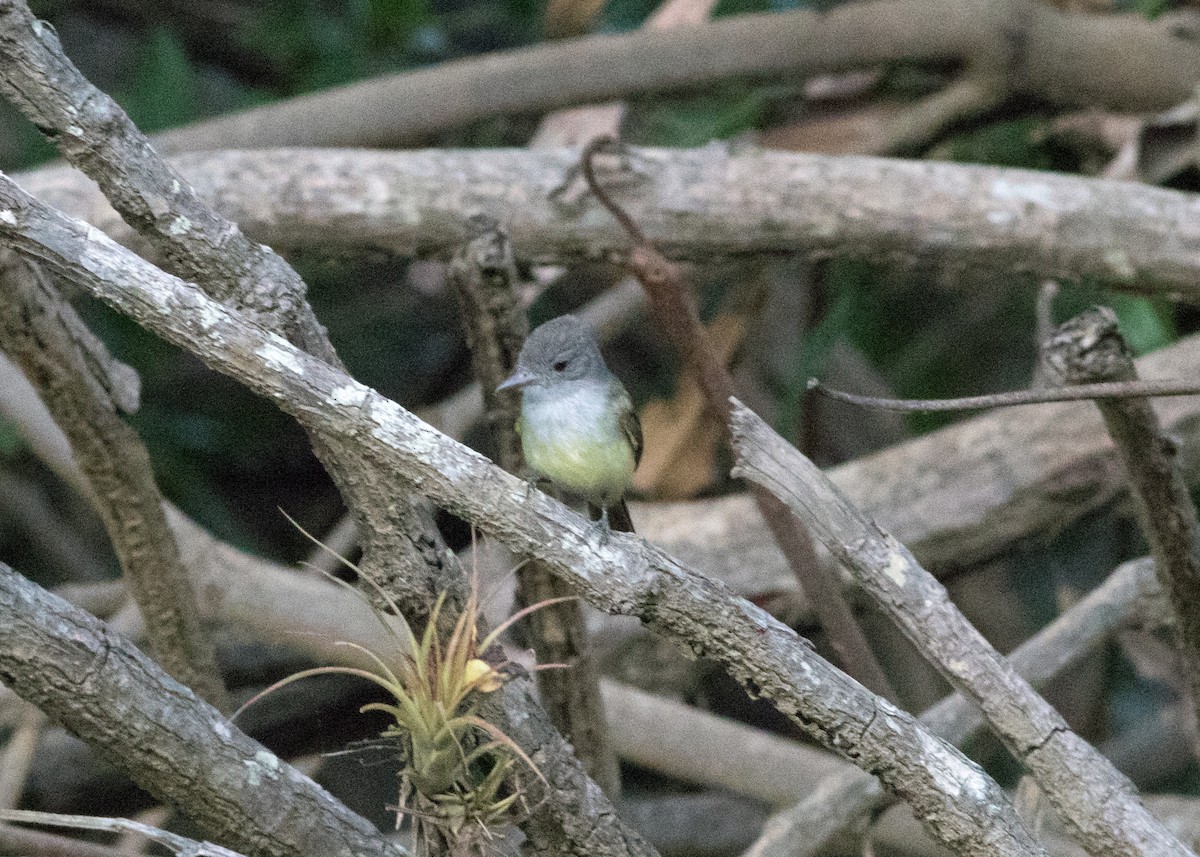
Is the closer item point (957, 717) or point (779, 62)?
point (957, 717)

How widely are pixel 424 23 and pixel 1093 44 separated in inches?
118

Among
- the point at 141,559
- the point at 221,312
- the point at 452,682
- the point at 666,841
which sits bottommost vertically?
the point at 452,682

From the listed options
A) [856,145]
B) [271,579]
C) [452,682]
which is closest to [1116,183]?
[856,145]

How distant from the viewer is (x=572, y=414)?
3.22 meters

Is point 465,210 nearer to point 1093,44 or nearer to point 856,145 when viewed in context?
point 856,145

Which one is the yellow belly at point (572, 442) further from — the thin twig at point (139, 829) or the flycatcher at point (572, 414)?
the thin twig at point (139, 829)

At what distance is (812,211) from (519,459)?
1557 mm

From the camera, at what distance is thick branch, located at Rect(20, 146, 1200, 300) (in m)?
4.20

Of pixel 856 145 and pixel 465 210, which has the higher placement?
pixel 856 145

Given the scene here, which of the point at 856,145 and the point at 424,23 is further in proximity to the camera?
the point at 424,23

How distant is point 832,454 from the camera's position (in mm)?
6930

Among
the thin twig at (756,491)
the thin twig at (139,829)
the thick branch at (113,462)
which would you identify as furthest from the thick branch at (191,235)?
the thin twig at (756,491)

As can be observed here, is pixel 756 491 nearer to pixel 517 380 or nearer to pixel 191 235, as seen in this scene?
pixel 517 380

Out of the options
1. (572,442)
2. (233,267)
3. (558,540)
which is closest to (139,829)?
(558,540)
